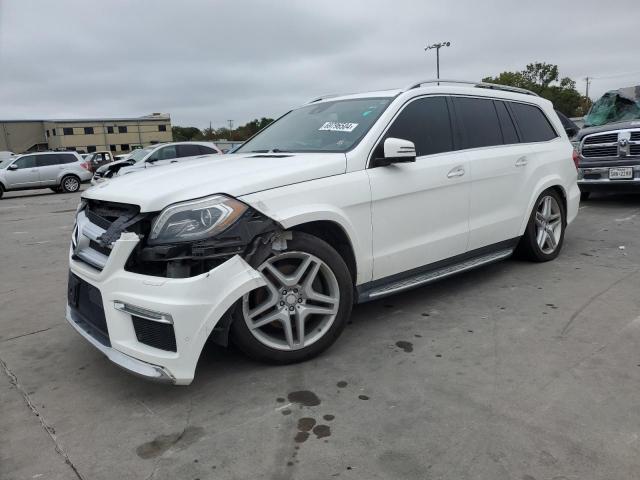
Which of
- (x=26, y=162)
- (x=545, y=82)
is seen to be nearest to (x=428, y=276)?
(x=26, y=162)

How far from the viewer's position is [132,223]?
292 centimetres

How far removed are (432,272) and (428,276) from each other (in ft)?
0.26

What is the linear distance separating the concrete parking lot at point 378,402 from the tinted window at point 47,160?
18625mm

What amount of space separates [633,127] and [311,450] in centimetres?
833

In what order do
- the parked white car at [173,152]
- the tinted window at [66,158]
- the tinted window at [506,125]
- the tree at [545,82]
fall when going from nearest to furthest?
the tinted window at [506,125], the parked white car at [173,152], the tinted window at [66,158], the tree at [545,82]

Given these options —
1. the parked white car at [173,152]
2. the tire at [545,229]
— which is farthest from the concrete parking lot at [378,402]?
the parked white car at [173,152]

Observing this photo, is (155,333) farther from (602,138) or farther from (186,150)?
(186,150)

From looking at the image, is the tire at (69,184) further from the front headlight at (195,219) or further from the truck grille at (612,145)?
the front headlight at (195,219)

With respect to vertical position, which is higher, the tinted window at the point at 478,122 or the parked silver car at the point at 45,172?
the tinted window at the point at 478,122

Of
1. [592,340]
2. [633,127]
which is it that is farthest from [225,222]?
[633,127]

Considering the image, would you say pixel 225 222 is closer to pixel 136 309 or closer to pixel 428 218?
pixel 136 309

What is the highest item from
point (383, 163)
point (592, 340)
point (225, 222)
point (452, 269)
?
point (383, 163)

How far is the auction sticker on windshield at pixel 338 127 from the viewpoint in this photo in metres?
3.86

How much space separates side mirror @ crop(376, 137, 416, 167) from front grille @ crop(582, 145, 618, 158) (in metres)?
6.65
